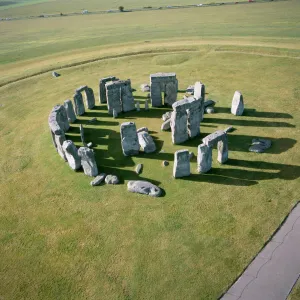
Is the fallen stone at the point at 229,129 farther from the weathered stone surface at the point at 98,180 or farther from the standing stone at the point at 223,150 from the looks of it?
Answer: the weathered stone surface at the point at 98,180

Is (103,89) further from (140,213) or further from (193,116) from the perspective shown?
(140,213)

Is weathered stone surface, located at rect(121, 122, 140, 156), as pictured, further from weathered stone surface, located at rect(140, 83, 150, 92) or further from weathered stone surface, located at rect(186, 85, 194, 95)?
weathered stone surface, located at rect(140, 83, 150, 92)

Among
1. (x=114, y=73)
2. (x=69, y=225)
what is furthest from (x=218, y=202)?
(x=114, y=73)

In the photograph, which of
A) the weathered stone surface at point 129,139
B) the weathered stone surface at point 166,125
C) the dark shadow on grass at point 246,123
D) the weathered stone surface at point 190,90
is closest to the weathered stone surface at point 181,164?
the weathered stone surface at point 129,139

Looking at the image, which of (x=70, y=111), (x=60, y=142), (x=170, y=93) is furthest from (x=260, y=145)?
(x=70, y=111)

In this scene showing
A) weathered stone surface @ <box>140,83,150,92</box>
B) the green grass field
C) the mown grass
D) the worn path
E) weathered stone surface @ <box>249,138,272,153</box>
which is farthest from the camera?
weathered stone surface @ <box>140,83,150,92</box>

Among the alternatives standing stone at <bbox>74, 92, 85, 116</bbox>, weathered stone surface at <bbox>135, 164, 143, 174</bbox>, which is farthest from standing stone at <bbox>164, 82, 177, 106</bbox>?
weathered stone surface at <bbox>135, 164, 143, 174</bbox>
